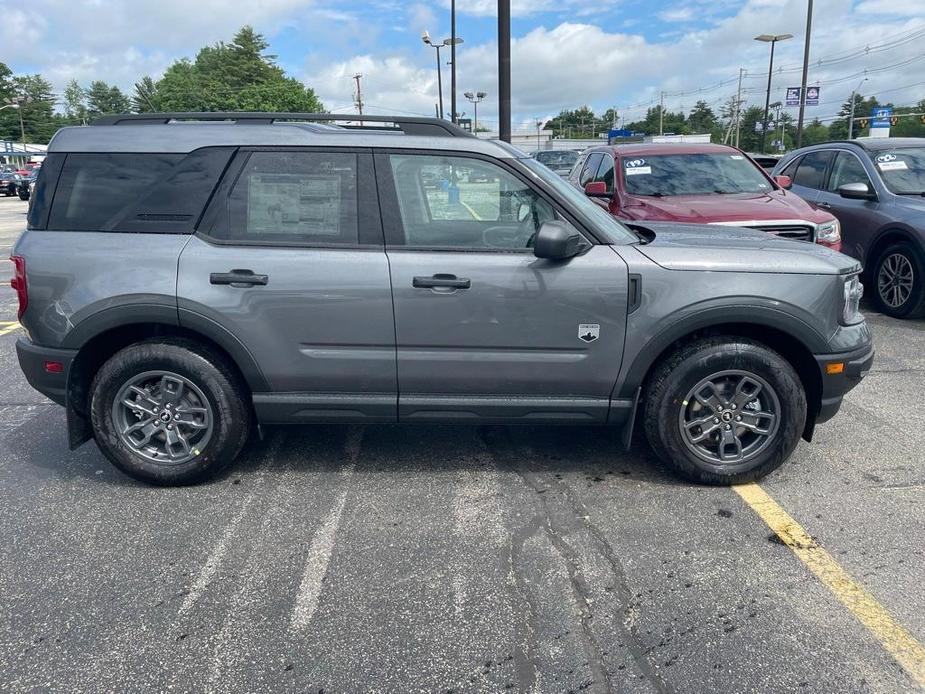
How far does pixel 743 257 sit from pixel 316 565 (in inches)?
100

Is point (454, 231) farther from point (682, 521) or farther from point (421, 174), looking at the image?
point (682, 521)

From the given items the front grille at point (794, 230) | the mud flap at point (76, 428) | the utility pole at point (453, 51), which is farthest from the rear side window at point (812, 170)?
the utility pole at point (453, 51)

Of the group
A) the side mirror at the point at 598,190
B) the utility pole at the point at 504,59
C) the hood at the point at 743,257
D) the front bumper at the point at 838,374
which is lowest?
the front bumper at the point at 838,374

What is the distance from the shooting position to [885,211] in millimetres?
7508

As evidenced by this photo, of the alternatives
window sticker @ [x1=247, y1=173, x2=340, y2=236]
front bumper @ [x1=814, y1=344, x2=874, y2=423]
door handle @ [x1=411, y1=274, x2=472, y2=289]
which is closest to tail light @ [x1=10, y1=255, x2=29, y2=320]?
window sticker @ [x1=247, y1=173, x2=340, y2=236]

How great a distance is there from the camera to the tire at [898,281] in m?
7.13

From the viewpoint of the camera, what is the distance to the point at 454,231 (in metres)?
3.70

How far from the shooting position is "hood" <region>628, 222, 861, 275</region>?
360 centimetres

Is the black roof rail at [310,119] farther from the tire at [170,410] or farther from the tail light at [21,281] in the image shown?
the tire at [170,410]

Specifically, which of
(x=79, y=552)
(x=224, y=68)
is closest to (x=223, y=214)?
(x=79, y=552)

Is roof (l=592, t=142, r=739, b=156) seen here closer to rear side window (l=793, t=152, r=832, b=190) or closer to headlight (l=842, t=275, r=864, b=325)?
rear side window (l=793, t=152, r=832, b=190)

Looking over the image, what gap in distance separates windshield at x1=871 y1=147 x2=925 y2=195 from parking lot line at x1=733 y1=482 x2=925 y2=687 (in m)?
5.48

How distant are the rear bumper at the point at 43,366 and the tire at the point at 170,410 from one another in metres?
0.15

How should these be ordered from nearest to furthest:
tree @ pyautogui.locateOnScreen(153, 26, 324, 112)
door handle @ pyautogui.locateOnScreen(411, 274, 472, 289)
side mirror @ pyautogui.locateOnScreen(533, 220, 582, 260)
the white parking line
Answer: the white parking line, side mirror @ pyautogui.locateOnScreen(533, 220, 582, 260), door handle @ pyautogui.locateOnScreen(411, 274, 472, 289), tree @ pyautogui.locateOnScreen(153, 26, 324, 112)
